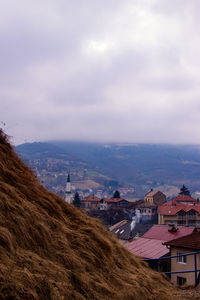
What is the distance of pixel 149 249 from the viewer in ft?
87.9

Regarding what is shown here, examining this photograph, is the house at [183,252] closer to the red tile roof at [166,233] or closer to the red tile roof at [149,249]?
the red tile roof at [149,249]

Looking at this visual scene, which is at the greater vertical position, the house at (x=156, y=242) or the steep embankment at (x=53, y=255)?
the steep embankment at (x=53, y=255)

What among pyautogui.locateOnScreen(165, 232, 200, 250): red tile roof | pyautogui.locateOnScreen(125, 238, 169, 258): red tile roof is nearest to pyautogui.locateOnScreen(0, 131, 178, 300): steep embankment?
pyautogui.locateOnScreen(165, 232, 200, 250): red tile roof

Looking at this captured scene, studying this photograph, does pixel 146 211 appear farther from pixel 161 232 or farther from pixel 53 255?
pixel 53 255

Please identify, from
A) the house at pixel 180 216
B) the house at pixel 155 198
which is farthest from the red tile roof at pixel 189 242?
the house at pixel 155 198

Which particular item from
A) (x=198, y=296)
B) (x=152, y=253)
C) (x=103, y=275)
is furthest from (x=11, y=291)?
(x=152, y=253)

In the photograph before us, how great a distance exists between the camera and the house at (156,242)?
25.5 meters

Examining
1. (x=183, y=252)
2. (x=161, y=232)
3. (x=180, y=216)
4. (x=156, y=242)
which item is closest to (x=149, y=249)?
(x=156, y=242)

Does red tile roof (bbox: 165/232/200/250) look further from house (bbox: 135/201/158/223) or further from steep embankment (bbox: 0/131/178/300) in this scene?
house (bbox: 135/201/158/223)

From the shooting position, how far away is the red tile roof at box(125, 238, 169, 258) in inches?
988

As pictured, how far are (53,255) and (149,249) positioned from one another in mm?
22324

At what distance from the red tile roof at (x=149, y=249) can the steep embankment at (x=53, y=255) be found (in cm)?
1797

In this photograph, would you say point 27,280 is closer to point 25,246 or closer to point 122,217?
point 25,246

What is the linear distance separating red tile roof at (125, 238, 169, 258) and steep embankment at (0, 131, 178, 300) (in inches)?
707
